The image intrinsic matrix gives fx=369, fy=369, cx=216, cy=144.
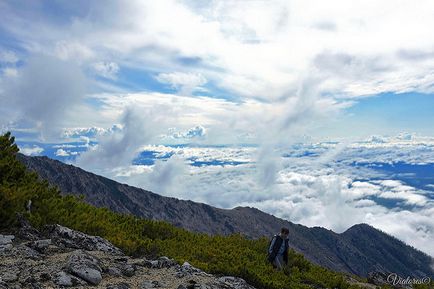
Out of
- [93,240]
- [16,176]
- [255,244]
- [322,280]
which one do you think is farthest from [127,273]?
[255,244]

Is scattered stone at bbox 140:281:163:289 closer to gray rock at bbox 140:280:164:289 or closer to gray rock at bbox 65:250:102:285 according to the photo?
gray rock at bbox 140:280:164:289

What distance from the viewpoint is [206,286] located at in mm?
12555

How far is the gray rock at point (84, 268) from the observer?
11.4m

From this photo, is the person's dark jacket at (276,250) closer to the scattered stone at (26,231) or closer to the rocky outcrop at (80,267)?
the rocky outcrop at (80,267)

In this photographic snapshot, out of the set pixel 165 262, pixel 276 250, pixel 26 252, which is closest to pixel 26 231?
pixel 26 252

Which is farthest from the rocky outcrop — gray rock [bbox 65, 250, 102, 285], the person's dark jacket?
the person's dark jacket

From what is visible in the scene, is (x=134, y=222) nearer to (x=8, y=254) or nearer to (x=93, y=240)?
(x=93, y=240)

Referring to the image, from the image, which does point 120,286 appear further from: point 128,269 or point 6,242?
point 6,242

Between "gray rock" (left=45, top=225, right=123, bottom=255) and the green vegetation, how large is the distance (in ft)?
2.75

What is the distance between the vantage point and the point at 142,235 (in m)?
21.8

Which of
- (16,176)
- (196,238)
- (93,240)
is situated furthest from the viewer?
(196,238)

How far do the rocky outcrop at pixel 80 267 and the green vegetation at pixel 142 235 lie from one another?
1.30 m

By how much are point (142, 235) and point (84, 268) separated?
10109 mm

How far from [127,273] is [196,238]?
1115cm
